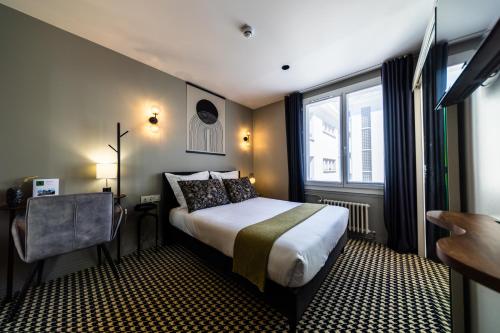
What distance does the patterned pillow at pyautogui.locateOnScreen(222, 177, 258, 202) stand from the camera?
9.50 feet

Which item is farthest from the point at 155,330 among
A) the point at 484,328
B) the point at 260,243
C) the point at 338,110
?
the point at 338,110

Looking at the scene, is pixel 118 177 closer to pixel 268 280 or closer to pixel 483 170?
pixel 268 280

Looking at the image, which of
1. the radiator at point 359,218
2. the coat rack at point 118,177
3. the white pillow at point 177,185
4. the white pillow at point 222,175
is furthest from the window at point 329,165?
the coat rack at point 118,177

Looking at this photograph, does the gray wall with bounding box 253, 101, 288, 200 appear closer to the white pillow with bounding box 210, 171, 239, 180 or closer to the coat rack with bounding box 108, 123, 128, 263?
the white pillow with bounding box 210, 171, 239, 180

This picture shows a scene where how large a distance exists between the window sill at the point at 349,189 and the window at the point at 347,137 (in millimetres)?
66

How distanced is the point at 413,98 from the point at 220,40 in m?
2.58

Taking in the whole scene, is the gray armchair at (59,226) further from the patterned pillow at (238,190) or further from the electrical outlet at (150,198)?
the patterned pillow at (238,190)

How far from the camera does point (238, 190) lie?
9.77 ft

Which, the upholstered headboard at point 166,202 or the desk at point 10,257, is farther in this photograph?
the upholstered headboard at point 166,202

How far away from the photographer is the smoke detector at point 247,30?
1923mm

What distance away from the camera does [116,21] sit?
6.13ft

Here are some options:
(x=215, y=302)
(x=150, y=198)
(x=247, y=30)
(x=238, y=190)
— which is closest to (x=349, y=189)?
(x=238, y=190)

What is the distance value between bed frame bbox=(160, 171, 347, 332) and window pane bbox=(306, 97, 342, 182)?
4.78 ft

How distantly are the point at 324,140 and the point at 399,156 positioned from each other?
1269 millimetres
